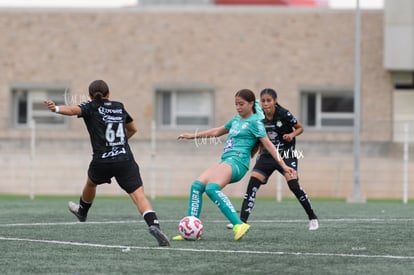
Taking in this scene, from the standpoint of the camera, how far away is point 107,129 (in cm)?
1276

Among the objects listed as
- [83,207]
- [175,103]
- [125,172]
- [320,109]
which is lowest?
[83,207]

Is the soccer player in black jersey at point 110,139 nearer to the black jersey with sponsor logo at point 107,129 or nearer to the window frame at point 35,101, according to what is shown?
the black jersey with sponsor logo at point 107,129

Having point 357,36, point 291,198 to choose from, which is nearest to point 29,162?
point 291,198

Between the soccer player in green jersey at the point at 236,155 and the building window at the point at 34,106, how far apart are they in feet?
82.0

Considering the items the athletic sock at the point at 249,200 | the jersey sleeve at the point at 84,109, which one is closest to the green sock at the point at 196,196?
the jersey sleeve at the point at 84,109

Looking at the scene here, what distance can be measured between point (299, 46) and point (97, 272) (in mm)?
27148

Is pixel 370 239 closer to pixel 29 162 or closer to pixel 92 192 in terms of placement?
pixel 92 192

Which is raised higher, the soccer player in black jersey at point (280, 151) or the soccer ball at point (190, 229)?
the soccer player in black jersey at point (280, 151)

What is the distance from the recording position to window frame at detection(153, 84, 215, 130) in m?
37.3

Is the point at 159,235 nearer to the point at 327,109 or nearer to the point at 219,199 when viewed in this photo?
the point at 219,199

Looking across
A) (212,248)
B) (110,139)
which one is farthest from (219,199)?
(110,139)

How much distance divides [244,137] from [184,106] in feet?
80.7

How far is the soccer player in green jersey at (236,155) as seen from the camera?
42.7ft

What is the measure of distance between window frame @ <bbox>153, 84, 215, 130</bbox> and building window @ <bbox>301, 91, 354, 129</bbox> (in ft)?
9.99
